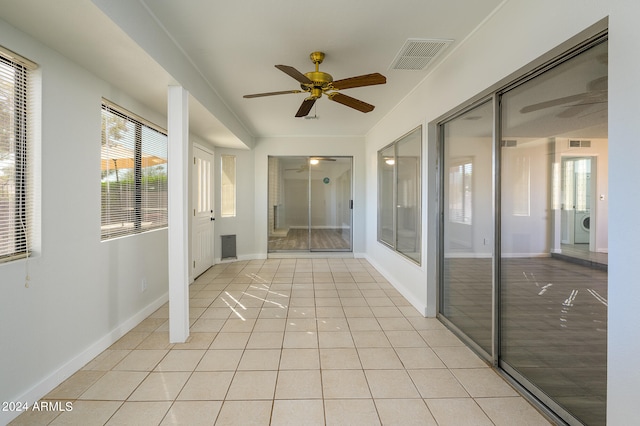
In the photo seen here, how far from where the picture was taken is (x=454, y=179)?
3.10 meters

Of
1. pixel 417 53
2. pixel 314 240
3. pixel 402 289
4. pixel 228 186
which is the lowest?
pixel 402 289

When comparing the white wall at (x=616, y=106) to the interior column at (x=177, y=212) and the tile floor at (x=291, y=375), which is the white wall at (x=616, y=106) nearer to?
the tile floor at (x=291, y=375)

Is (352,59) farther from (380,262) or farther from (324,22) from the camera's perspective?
(380,262)

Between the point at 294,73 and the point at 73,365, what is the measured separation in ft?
9.14

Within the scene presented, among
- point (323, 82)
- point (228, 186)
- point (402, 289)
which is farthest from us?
point (228, 186)

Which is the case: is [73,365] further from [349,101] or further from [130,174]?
[349,101]

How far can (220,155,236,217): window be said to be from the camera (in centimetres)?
635

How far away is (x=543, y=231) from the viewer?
2010 millimetres

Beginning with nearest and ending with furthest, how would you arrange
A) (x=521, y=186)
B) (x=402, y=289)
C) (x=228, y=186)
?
(x=521, y=186) → (x=402, y=289) → (x=228, y=186)

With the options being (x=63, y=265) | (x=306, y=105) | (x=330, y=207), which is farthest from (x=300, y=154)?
(x=63, y=265)

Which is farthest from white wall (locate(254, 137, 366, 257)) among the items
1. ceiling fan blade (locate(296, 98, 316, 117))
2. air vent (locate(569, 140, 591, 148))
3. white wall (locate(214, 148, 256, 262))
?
air vent (locate(569, 140, 591, 148))

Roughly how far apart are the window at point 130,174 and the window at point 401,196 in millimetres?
3182

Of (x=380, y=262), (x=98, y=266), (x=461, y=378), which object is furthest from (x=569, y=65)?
(x=380, y=262)

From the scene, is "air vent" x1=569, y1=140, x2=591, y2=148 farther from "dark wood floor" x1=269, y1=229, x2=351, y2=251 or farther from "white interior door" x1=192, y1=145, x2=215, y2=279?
"dark wood floor" x1=269, y1=229, x2=351, y2=251
